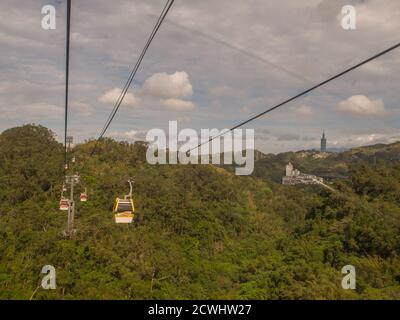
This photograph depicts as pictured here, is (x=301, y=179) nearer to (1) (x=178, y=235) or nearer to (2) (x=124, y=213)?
(1) (x=178, y=235)

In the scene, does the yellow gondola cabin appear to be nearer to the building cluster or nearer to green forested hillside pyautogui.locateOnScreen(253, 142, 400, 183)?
the building cluster

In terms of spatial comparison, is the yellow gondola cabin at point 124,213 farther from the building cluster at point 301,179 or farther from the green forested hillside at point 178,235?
the building cluster at point 301,179

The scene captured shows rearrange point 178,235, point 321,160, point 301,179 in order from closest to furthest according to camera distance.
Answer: point 178,235 → point 301,179 → point 321,160

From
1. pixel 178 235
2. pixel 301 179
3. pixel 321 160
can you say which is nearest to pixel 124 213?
pixel 178 235

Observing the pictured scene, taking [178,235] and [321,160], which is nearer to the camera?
[178,235]

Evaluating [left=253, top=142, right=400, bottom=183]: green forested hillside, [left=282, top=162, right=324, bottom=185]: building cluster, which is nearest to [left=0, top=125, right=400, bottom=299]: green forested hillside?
[left=282, top=162, right=324, bottom=185]: building cluster

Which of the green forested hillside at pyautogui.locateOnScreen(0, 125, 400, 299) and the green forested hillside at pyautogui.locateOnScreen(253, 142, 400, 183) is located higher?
the green forested hillside at pyautogui.locateOnScreen(253, 142, 400, 183)

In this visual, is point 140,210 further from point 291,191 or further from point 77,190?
point 291,191

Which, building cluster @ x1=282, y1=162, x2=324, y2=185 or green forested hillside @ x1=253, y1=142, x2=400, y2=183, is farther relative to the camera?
green forested hillside @ x1=253, y1=142, x2=400, y2=183
